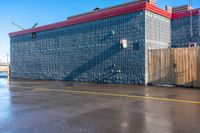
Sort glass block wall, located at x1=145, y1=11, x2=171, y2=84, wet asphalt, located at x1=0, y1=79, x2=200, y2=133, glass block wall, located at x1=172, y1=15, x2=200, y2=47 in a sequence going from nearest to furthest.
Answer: wet asphalt, located at x1=0, y1=79, x2=200, y2=133 < glass block wall, located at x1=145, y1=11, x2=171, y2=84 < glass block wall, located at x1=172, y1=15, x2=200, y2=47

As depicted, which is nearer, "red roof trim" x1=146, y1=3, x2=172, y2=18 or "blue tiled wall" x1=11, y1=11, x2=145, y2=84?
"red roof trim" x1=146, y1=3, x2=172, y2=18

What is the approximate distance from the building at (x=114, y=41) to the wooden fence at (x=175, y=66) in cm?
57

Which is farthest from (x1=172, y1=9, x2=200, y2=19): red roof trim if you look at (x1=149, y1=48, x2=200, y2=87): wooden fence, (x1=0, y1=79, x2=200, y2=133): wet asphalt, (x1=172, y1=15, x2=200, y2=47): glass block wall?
(x1=0, y1=79, x2=200, y2=133): wet asphalt

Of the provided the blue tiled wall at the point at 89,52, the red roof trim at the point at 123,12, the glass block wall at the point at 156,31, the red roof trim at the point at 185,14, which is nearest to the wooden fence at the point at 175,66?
the glass block wall at the point at 156,31

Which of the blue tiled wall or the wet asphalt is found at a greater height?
the blue tiled wall

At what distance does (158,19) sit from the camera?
1466cm

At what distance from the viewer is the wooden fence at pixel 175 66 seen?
12.0 meters

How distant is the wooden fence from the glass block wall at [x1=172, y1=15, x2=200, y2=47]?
2842 mm

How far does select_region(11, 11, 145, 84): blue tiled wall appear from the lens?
1412 cm

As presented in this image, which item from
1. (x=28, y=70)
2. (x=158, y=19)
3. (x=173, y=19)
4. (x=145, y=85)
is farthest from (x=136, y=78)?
(x=28, y=70)

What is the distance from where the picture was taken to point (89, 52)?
55.0 ft

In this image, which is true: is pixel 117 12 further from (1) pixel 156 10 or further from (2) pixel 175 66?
(2) pixel 175 66

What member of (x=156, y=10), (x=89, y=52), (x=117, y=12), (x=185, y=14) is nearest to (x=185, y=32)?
(x=185, y=14)

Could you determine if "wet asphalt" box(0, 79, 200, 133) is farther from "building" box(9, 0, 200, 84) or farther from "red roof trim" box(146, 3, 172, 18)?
"red roof trim" box(146, 3, 172, 18)
